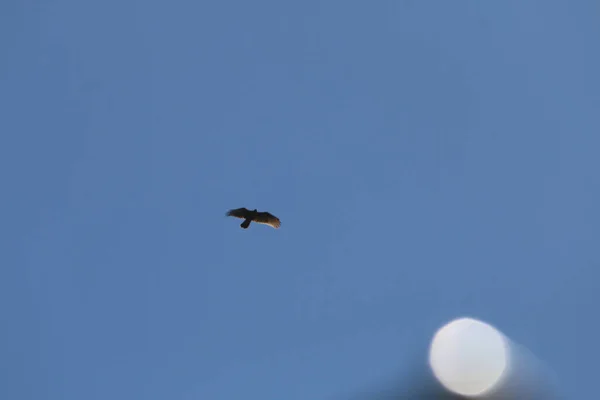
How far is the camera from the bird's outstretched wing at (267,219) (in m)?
34.5

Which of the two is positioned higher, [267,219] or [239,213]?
[239,213]

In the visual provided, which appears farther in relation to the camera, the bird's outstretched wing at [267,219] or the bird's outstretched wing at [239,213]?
the bird's outstretched wing at [267,219]

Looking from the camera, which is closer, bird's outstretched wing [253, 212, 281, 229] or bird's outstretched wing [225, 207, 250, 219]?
bird's outstretched wing [225, 207, 250, 219]

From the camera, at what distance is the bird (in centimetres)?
3405

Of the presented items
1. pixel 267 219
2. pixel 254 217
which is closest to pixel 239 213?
pixel 254 217

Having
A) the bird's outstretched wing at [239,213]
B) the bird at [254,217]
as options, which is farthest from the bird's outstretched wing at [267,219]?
the bird's outstretched wing at [239,213]

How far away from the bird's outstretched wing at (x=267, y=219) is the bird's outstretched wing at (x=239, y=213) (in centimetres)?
56

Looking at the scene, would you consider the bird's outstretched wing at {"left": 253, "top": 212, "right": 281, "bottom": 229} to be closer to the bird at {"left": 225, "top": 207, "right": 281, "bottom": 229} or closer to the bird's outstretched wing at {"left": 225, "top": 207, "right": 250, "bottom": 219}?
the bird at {"left": 225, "top": 207, "right": 281, "bottom": 229}

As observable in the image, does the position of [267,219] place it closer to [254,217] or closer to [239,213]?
[254,217]

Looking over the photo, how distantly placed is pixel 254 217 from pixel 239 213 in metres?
0.86

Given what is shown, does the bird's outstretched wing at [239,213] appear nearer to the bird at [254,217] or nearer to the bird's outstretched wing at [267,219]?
the bird at [254,217]

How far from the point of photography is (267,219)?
34.7 m

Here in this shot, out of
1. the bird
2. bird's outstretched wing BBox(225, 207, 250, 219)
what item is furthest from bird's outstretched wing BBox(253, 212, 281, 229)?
bird's outstretched wing BBox(225, 207, 250, 219)

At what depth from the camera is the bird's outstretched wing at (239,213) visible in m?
33.8
